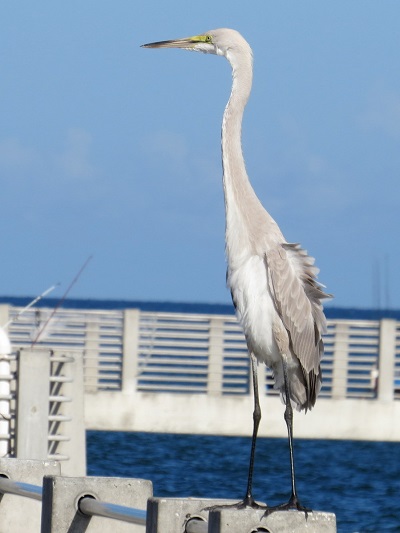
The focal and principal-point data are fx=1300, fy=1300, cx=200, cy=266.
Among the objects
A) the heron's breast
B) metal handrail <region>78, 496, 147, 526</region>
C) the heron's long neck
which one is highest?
the heron's long neck

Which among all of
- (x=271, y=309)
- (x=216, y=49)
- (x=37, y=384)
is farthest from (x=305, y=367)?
(x=37, y=384)

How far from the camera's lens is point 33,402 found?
10.2m

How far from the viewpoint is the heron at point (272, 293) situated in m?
6.17

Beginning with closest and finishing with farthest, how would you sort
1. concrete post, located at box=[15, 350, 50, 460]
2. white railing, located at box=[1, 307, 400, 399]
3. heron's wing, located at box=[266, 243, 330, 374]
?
heron's wing, located at box=[266, 243, 330, 374] < concrete post, located at box=[15, 350, 50, 460] < white railing, located at box=[1, 307, 400, 399]

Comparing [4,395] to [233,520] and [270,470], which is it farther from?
[270,470]

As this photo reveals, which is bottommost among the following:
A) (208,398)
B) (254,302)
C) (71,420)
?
(208,398)

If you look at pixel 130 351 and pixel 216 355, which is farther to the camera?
pixel 130 351

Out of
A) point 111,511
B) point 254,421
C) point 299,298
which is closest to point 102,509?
point 111,511

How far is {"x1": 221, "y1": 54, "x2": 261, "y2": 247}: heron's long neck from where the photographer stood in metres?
6.34

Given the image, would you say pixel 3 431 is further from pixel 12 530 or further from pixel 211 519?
pixel 211 519

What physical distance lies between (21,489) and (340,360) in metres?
14.4

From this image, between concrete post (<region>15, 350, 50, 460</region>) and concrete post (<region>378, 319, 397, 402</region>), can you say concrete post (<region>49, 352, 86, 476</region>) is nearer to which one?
concrete post (<region>15, 350, 50, 460</region>)

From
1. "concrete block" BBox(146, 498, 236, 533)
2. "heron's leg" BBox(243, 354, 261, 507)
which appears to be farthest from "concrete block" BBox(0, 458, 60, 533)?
"concrete block" BBox(146, 498, 236, 533)

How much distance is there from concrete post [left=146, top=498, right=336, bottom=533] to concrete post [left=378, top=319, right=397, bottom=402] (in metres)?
15.3
